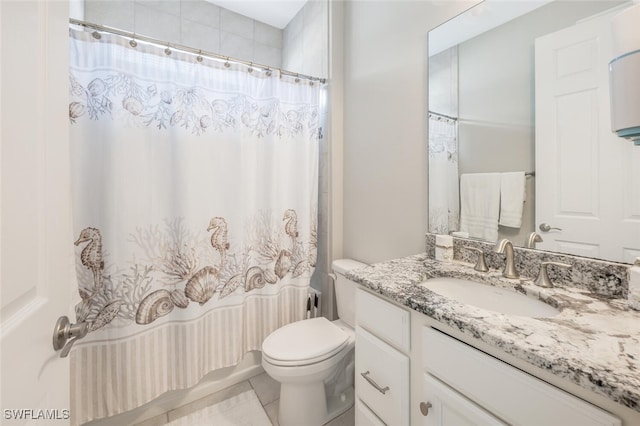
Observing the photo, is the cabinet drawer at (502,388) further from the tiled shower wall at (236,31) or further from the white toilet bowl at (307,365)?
the tiled shower wall at (236,31)

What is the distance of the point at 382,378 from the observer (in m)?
0.91

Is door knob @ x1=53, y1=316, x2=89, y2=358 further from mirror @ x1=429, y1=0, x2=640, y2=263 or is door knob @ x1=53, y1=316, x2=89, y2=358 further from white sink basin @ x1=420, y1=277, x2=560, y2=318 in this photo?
mirror @ x1=429, y1=0, x2=640, y2=263

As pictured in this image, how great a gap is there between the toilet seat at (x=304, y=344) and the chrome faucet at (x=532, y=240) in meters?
0.94

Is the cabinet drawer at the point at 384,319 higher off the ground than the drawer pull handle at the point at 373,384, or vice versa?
the cabinet drawer at the point at 384,319

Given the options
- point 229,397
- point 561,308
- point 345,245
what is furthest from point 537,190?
point 229,397

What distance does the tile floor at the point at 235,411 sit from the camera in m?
1.43

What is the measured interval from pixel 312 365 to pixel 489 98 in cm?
141

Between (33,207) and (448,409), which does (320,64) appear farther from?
(448,409)

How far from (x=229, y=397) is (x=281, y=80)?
6.59 feet

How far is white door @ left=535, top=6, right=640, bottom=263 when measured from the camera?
79 cm

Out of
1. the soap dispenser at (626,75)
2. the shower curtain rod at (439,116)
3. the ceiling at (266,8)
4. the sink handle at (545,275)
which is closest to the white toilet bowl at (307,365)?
the sink handle at (545,275)

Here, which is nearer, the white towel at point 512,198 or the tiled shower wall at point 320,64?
the white towel at point 512,198

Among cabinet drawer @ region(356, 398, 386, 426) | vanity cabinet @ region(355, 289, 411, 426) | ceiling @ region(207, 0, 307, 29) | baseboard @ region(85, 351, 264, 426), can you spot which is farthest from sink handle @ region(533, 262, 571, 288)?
ceiling @ region(207, 0, 307, 29)

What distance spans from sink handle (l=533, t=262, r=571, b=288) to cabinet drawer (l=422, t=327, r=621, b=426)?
441 mm
